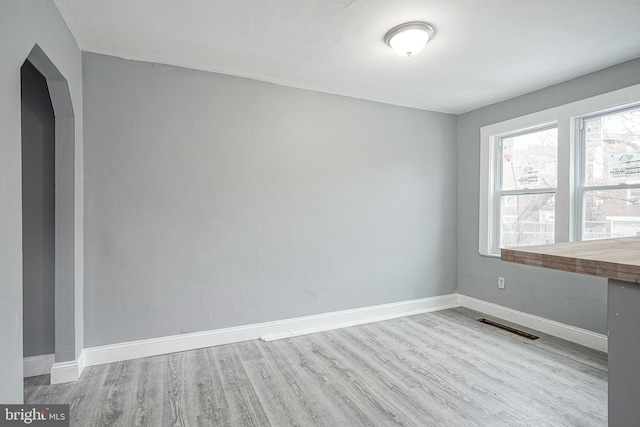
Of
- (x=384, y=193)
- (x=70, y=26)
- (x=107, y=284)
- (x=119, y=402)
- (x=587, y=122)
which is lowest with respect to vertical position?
(x=119, y=402)

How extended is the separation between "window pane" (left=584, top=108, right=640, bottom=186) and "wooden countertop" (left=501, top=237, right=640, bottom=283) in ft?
7.60

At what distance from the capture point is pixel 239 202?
290 centimetres

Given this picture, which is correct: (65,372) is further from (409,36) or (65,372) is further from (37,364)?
(409,36)

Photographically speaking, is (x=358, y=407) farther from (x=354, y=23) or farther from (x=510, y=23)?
(x=510, y=23)

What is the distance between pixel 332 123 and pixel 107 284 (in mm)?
2498

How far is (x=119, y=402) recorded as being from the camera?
198 centimetres

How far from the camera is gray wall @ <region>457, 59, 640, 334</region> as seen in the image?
2.73m

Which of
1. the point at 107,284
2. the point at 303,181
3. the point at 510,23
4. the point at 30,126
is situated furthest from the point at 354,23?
the point at 107,284

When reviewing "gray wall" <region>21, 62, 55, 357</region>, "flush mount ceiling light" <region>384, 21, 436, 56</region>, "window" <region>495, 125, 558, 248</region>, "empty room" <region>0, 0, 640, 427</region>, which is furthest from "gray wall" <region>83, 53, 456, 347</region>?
"flush mount ceiling light" <region>384, 21, 436, 56</region>

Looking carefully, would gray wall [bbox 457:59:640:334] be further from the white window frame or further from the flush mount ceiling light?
the flush mount ceiling light

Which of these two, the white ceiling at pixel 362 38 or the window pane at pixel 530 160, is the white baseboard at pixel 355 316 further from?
the white ceiling at pixel 362 38

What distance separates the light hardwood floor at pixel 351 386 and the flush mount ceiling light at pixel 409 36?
2.37m

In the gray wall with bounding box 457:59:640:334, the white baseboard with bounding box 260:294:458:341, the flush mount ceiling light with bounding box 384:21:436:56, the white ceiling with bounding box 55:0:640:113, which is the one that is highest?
the white ceiling with bounding box 55:0:640:113

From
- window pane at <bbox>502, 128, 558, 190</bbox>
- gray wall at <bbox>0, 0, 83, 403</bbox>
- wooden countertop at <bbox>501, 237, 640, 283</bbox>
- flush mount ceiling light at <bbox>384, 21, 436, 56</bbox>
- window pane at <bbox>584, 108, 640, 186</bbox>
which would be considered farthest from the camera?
window pane at <bbox>502, 128, 558, 190</bbox>
